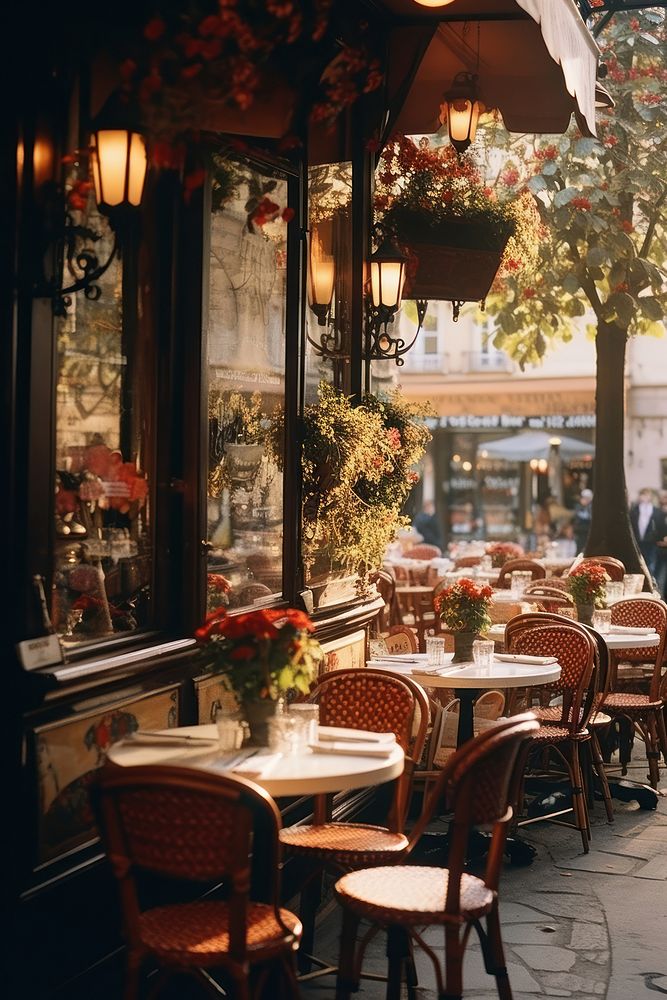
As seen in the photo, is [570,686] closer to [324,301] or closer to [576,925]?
[576,925]

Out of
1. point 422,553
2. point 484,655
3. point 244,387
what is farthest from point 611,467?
point 244,387

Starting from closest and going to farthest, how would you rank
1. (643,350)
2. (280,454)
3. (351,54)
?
(351,54) → (280,454) → (643,350)

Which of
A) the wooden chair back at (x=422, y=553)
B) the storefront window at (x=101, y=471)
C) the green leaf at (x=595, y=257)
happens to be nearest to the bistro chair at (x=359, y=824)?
the storefront window at (x=101, y=471)

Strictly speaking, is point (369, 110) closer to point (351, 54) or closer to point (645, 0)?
point (351, 54)

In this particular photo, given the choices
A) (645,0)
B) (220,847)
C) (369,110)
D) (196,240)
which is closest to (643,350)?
(645,0)

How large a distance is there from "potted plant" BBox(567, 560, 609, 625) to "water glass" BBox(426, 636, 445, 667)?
2.27 m

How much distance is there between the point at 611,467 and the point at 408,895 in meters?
9.27

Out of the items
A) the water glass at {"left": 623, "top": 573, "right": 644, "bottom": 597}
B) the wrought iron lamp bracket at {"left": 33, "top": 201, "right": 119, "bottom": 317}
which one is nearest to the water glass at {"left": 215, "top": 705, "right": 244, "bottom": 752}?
the wrought iron lamp bracket at {"left": 33, "top": 201, "right": 119, "bottom": 317}

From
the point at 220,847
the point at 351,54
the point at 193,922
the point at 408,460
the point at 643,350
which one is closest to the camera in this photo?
the point at 220,847

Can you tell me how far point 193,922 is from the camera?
377 cm

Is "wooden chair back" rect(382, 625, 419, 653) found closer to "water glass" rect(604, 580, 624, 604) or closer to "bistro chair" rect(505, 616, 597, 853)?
"bistro chair" rect(505, 616, 597, 853)

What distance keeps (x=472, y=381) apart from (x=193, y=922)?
1105 inches

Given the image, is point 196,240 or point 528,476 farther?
point 528,476

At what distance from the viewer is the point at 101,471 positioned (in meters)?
4.86
